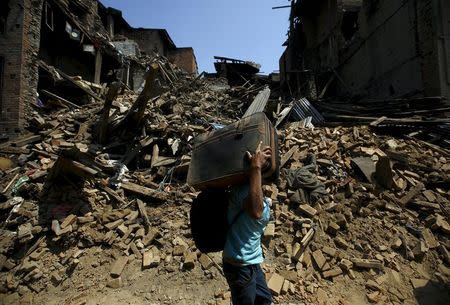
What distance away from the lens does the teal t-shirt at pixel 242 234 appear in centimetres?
250

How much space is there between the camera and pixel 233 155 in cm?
266

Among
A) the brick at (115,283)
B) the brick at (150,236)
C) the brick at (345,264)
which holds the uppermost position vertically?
the brick at (150,236)

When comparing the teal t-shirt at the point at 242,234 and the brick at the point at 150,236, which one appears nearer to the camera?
the teal t-shirt at the point at 242,234

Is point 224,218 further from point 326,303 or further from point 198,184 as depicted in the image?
point 326,303

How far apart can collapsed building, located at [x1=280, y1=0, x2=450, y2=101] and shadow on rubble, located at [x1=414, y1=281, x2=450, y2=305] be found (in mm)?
7295

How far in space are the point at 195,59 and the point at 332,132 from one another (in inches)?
1192

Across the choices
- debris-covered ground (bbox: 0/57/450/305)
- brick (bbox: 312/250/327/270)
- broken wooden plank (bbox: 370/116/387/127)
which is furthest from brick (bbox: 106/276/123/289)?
broken wooden plank (bbox: 370/116/387/127)

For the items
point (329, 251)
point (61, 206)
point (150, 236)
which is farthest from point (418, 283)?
point (61, 206)

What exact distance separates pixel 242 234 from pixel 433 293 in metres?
3.78

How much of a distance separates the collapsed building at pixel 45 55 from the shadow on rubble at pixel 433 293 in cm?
1177

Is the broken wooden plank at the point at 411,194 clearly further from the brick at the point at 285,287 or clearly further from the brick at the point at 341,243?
the brick at the point at 285,287

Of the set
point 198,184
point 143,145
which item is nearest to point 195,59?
point 143,145

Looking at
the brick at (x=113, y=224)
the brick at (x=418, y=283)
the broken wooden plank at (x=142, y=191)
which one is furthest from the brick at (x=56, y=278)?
the brick at (x=418, y=283)

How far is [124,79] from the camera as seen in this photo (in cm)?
2258
